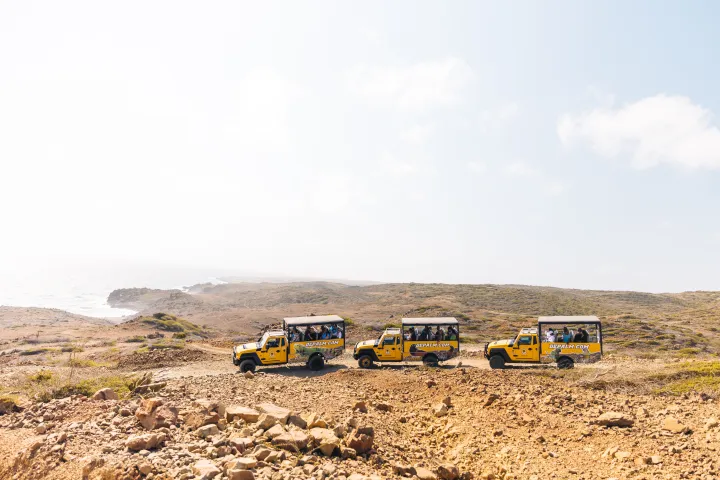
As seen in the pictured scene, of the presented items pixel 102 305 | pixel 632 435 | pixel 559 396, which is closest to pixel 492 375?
pixel 559 396

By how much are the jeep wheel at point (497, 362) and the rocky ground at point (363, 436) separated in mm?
7710

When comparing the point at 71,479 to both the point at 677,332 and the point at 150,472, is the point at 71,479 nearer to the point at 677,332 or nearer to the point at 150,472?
the point at 150,472

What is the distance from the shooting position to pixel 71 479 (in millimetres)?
8203

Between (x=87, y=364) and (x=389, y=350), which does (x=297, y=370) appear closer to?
(x=389, y=350)

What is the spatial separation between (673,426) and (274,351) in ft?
57.1

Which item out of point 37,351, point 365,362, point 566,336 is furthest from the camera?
point 37,351

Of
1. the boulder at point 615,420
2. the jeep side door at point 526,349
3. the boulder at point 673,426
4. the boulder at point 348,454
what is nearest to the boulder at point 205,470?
the boulder at point 348,454

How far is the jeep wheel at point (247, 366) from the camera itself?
2233cm

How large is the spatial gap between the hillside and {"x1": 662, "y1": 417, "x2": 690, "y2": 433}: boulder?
23.6m

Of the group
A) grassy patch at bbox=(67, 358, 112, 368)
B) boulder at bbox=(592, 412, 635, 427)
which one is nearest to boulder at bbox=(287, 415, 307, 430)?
boulder at bbox=(592, 412, 635, 427)

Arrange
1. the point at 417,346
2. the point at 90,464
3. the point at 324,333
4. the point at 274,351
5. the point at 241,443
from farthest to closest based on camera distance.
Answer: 1. the point at 417,346
2. the point at 324,333
3. the point at 274,351
4. the point at 241,443
5. the point at 90,464

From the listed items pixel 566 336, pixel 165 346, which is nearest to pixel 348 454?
pixel 566 336

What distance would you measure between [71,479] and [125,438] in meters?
1.23

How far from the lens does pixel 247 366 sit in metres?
22.4
